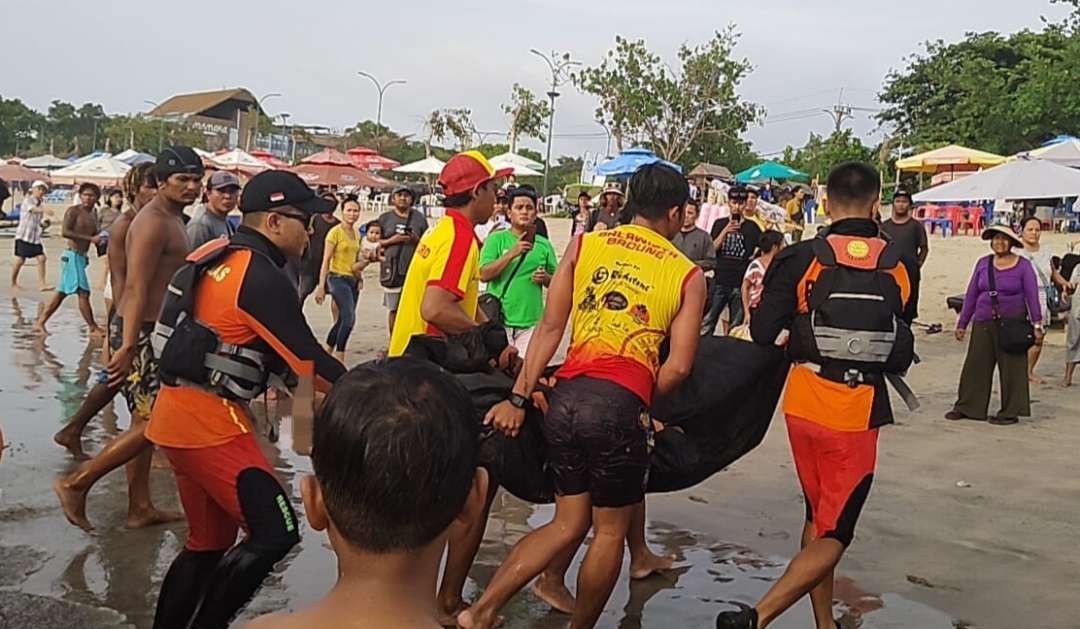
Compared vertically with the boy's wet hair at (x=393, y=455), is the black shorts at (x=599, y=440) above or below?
below

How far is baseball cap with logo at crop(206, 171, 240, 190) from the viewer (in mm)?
7620

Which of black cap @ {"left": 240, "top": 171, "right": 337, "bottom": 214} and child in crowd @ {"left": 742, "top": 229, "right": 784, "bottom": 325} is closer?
black cap @ {"left": 240, "top": 171, "right": 337, "bottom": 214}

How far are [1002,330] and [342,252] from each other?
6173mm

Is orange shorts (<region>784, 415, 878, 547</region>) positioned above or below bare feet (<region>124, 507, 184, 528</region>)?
above

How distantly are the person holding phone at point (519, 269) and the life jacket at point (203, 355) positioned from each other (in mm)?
3631

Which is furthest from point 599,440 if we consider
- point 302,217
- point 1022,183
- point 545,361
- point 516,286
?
point 1022,183

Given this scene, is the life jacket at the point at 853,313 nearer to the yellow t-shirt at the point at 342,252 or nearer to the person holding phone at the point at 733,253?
the yellow t-shirt at the point at 342,252

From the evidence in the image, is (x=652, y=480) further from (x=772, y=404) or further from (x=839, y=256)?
(x=839, y=256)

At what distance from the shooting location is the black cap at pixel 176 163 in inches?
241

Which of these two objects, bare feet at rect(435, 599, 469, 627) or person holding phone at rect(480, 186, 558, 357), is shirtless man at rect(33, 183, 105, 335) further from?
bare feet at rect(435, 599, 469, 627)

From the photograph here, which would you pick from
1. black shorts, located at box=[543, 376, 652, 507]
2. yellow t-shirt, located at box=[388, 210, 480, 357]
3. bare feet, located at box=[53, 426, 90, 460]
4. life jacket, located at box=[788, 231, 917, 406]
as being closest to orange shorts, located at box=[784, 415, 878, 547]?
life jacket, located at box=[788, 231, 917, 406]

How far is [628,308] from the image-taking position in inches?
184

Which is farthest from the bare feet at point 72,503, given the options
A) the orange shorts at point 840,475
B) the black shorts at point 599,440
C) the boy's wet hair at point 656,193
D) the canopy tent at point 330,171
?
the canopy tent at point 330,171

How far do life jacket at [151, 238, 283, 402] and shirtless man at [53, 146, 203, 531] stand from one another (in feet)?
5.82
